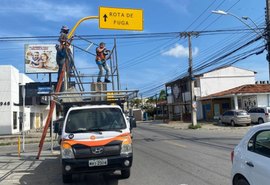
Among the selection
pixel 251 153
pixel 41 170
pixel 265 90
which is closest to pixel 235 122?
pixel 265 90

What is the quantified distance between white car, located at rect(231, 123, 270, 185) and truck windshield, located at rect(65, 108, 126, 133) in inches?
158

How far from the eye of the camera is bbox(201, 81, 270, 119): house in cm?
4291

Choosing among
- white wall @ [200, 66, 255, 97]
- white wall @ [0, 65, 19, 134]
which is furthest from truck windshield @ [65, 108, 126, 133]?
white wall @ [200, 66, 255, 97]

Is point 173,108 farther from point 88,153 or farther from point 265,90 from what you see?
point 88,153

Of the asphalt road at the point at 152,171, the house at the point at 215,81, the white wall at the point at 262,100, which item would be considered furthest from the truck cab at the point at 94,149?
the house at the point at 215,81

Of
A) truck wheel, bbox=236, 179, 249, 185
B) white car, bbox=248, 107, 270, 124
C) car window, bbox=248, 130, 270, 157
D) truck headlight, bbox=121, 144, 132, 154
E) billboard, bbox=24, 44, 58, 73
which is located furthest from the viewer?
billboard, bbox=24, 44, 58, 73

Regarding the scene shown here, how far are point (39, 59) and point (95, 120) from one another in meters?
44.2

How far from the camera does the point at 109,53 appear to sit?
1688cm

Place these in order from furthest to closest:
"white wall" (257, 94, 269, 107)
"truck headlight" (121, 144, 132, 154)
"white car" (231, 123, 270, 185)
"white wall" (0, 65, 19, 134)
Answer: "white wall" (257, 94, 269, 107), "white wall" (0, 65, 19, 134), "truck headlight" (121, 144, 132, 154), "white car" (231, 123, 270, 185)

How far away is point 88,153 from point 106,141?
1.67 feet

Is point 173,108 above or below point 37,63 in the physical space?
below

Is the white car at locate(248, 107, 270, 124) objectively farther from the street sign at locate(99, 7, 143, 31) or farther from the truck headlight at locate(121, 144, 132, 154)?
the truck headlight at locate(121, 144, 132, 154)

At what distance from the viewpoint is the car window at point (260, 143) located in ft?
19.0

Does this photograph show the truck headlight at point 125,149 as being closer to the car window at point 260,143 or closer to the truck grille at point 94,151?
the truck grille at point 94,151
